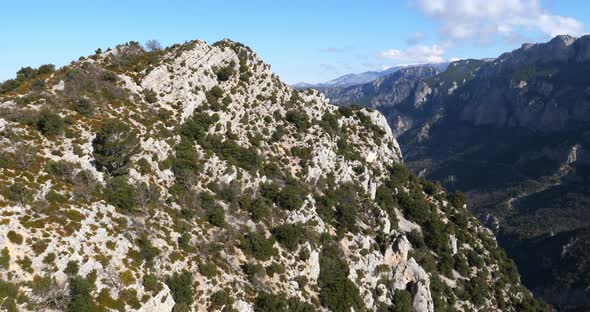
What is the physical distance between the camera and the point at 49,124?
157 ft

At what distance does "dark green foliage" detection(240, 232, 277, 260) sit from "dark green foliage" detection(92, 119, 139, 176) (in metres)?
18.2

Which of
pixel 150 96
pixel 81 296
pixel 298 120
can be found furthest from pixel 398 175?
pixel 81 296

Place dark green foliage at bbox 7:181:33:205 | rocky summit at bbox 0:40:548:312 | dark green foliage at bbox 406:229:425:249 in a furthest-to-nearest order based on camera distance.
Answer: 1. dark green foliage at bbox 406:229:425:249
2. rocky summit at bbox 0:40:548:312
3. dark green foliage at bbox 7:181:33:205

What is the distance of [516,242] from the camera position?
7283 inches

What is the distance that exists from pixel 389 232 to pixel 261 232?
1138 inches

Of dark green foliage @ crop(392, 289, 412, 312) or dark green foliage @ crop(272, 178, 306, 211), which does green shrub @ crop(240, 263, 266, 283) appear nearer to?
dark green foliage @ crop(272, 178, 306, 211)

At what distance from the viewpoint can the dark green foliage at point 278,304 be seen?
43.2 m

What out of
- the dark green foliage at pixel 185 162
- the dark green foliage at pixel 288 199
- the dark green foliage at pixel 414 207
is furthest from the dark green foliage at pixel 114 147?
the dark green foliage at pixel 414 207

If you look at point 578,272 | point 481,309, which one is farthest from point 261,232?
point 578,272

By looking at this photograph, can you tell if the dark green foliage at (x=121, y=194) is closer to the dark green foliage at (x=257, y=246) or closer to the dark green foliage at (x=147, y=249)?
the dark green foliage at (x=147, y=249)

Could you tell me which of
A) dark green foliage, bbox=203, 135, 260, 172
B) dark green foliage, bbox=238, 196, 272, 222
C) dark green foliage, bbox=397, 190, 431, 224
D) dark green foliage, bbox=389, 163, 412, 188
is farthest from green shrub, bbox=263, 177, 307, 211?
dark green foliage, bbox=389, 163, 412, 188

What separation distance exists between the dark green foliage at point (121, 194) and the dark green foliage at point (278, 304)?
1840 cm

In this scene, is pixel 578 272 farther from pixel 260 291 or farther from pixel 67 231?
pixel 67 231

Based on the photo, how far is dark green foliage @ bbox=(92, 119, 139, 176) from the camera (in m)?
48.6
